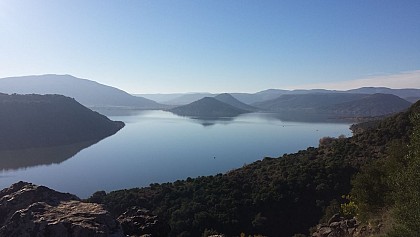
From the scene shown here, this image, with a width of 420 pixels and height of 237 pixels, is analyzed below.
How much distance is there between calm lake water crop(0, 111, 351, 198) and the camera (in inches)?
2589

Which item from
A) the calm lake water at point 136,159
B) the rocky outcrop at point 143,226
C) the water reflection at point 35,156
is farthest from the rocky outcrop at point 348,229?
the water reflection at point 35,156

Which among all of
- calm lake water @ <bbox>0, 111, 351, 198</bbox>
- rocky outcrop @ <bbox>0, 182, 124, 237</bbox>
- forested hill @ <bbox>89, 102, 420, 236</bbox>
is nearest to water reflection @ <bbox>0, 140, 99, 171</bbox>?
calm lake water @ <bbox>0, 111, 351, 198</bbox>

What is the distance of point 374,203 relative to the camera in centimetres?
1500

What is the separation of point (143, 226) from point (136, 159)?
80714 millimetres

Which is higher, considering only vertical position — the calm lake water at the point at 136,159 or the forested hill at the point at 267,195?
the forested hill at the point at 267,195

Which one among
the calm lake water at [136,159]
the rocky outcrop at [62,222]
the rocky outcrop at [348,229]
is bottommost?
the calm lake water at [136,159]

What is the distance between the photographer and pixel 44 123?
104 meters

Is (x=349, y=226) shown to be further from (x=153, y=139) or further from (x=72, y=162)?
(x=153, y=139)

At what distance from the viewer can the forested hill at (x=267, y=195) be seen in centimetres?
2541

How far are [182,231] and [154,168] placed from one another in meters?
50.7

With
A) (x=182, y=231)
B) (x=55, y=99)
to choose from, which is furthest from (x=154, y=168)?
(x=55, y=99)

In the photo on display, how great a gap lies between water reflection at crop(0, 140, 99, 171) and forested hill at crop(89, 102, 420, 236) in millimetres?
50195

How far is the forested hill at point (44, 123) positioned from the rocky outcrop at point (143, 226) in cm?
9902

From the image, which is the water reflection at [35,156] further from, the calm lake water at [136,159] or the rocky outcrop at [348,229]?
the rocky outcrop at [348,229]
